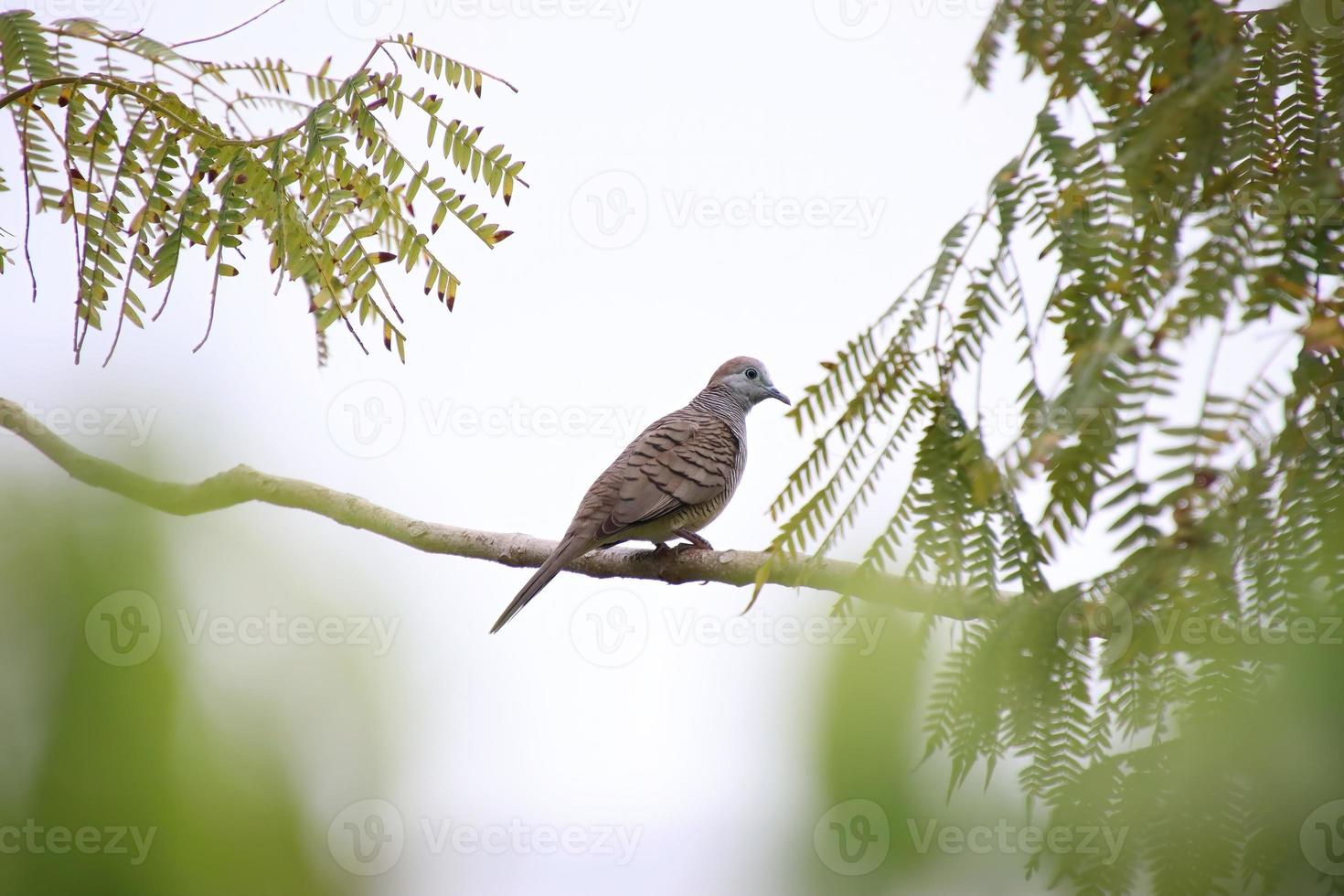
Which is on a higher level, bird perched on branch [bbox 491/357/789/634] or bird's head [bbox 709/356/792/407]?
bird's head [bbox 709/356/792/407]

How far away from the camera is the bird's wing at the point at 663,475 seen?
4.54 meters

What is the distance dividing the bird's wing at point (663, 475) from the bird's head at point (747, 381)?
56 centimetres

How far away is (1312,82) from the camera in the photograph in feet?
5.91

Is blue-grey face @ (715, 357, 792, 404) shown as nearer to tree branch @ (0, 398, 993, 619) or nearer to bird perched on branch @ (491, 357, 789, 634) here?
bird perched on branch @ (491, 357, 789, 634)

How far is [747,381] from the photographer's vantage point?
6324 mm

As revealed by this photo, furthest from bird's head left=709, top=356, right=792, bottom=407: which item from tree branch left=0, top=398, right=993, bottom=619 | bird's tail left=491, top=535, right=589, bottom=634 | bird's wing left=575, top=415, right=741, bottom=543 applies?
bird's tail left=491, top=535, right=589, bottom=634

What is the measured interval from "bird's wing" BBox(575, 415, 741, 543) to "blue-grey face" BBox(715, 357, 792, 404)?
57 cm

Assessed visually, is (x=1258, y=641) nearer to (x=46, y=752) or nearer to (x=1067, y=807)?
(x=1067, y=807)

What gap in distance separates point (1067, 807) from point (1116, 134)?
0.97 meters

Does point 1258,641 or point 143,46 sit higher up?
point 143,46

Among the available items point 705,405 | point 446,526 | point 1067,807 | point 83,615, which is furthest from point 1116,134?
point 83,615

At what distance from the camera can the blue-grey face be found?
6.30 metres

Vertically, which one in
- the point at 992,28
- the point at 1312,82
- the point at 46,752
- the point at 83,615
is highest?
the point at 1312,82

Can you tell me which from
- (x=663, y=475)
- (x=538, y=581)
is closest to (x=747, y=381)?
(x=663, y=475)
